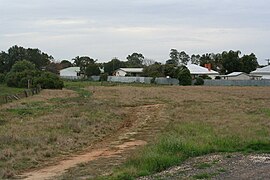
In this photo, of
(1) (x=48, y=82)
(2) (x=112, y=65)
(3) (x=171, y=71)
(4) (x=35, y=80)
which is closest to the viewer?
(1) (x=48, y=82)

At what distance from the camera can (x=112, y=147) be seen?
1952 centimetres

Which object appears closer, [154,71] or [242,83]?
[242,83]

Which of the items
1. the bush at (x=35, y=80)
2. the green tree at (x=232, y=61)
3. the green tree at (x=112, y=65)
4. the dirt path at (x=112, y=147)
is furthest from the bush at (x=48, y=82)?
the green tree at (x=112, y=65)

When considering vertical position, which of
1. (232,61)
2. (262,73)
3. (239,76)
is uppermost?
(232,61)

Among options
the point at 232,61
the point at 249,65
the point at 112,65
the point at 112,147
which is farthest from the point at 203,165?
the point at 112,65

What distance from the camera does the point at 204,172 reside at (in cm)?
1288

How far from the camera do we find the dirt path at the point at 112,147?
14291mm

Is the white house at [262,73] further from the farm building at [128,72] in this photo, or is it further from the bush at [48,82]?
the bush at [48,82]

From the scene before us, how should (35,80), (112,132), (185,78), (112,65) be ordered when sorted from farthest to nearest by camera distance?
1. (112,65)
2. (185,78)
3. (35,80)
4. (112,132)

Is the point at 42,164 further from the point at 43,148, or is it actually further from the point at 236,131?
the point at 236,131

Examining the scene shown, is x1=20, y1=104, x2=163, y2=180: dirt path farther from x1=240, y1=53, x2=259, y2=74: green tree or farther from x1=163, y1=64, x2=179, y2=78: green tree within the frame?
x1=240, y1=53, x2=259, y2=74: green tree

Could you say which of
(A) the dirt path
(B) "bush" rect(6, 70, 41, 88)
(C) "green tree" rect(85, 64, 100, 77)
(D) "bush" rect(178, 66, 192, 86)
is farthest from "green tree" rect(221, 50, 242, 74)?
(A) the dirt path

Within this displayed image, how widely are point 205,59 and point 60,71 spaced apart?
4963 cm

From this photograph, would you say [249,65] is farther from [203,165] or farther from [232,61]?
[203,165]
